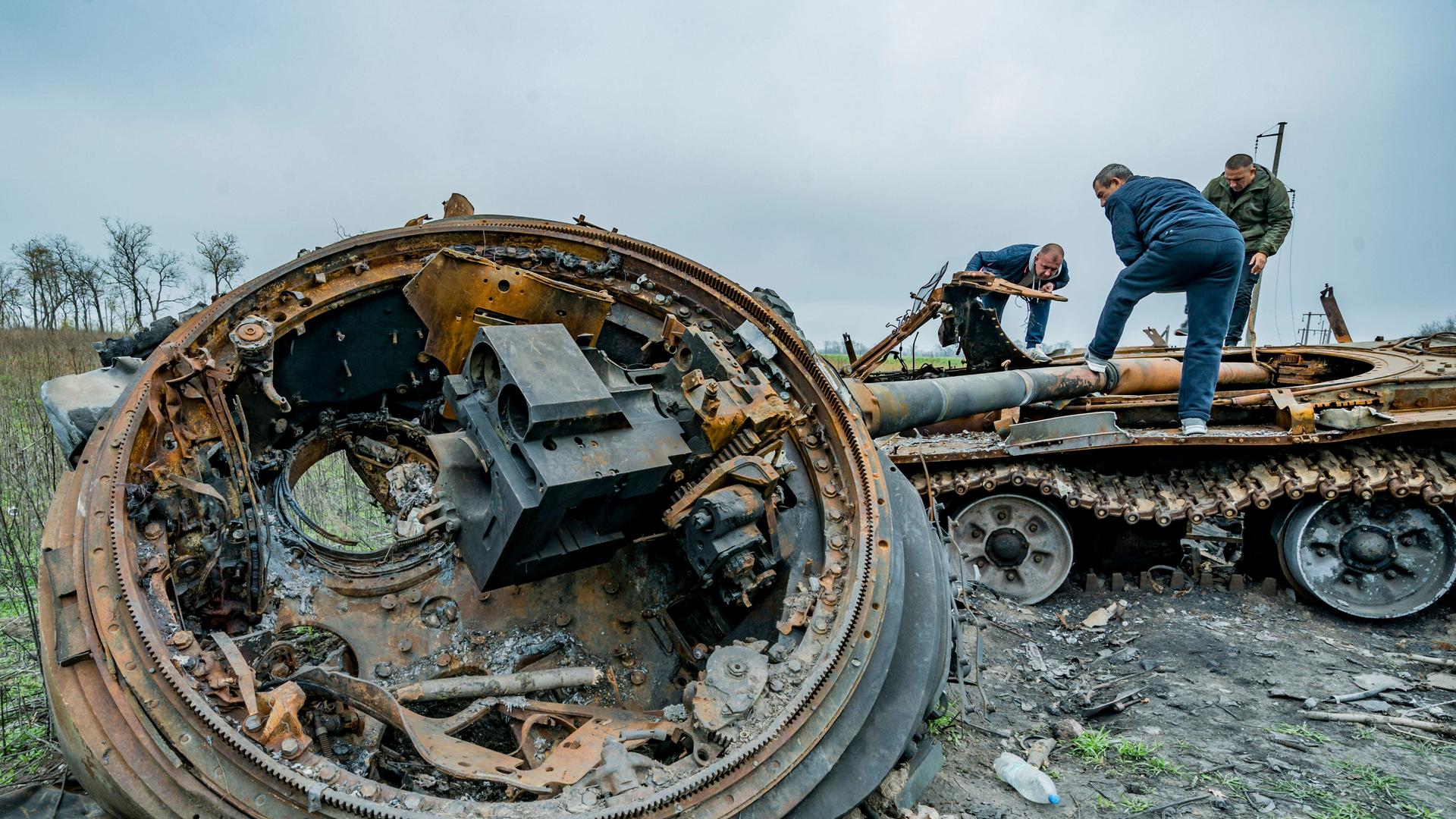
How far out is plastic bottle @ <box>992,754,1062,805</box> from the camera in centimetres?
319

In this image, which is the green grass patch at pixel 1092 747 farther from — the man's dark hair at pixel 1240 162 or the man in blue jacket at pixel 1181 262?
the man's dark hair at pixel 1240 162

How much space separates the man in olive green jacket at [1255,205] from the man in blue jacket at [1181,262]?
3076 mm

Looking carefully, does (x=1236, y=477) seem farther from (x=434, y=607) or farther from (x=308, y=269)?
(x=308, y=269)

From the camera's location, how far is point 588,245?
12.1 ft

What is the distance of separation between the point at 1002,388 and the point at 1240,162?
5.00 metres

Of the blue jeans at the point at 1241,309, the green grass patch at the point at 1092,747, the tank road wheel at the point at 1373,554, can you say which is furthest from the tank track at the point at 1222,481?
Result: the blue jeans at the point at 1241,309

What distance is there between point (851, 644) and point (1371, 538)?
17.6 feet

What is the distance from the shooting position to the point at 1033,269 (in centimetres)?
891

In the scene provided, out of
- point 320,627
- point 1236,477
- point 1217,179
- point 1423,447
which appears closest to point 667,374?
point 320,627

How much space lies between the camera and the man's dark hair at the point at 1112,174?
6395mm

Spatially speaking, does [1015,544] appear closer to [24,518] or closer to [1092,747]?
[1092,747]

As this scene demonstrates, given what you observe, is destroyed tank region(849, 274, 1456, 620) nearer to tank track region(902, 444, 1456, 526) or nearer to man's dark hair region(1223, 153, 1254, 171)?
tank track region(902, 444, 1456, 526)

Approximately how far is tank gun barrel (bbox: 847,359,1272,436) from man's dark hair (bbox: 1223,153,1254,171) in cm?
257

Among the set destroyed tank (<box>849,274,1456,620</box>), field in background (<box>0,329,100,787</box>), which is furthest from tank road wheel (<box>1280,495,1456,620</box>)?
field in background (<box>0,329,100,787</box>)
